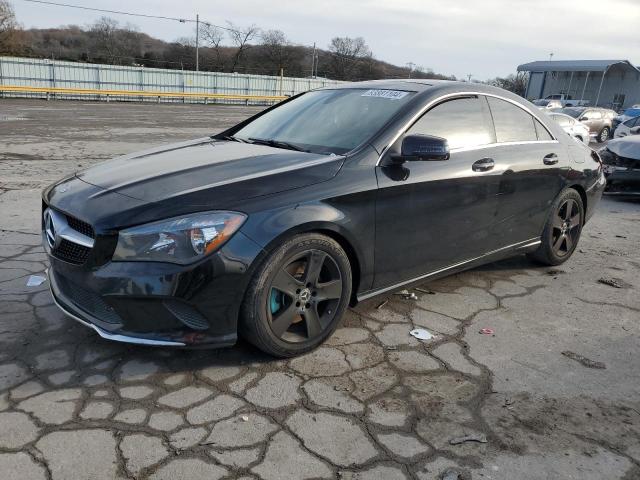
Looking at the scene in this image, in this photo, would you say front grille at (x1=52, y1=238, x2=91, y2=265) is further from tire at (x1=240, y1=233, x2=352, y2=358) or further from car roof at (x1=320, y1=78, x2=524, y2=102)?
car roof at (x1=320, y1=78, x2=524, y2=102)

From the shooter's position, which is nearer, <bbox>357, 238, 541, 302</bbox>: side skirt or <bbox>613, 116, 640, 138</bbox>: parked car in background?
<bbox>357, 238, 541, 302</bbox>: side skirt

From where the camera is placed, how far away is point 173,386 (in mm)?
2775

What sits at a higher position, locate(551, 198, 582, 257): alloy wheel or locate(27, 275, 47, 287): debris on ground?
locate(551, 198, 582, 257): alloy wheel

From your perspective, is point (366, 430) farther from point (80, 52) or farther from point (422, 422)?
point (80, 52)

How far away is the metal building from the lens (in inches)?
1992

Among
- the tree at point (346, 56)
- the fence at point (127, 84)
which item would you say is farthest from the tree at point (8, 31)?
the tree at point (346, 56)

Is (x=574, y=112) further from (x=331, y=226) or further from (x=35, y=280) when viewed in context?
(x=35, y=280)

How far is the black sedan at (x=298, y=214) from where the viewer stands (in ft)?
8.72

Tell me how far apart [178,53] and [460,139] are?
6553 cm

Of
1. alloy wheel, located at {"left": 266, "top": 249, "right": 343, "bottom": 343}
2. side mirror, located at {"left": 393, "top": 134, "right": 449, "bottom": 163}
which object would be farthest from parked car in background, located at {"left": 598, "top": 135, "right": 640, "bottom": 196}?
alloy wheel, located at {"left": 266, "top": 249, "right": 343, "bottom": 343}

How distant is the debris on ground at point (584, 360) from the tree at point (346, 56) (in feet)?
248

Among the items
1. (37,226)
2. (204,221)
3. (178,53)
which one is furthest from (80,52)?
(204,221)

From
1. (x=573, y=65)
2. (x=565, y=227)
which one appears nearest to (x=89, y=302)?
(x=565, y=227)

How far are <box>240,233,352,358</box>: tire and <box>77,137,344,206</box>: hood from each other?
35cm
